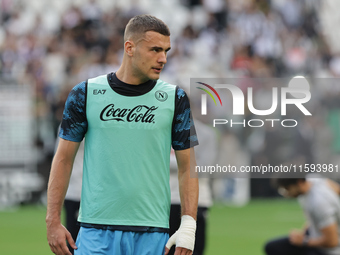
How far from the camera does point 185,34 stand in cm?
1859

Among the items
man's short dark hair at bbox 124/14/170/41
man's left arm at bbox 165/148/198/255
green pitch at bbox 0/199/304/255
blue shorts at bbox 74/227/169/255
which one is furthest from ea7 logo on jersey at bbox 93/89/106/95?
green pitch at bbox 0/199/304/255

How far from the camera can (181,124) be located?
13.6 ft

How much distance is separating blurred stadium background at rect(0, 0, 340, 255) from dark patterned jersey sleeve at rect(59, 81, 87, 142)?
795 centimetres

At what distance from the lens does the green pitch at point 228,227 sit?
1091 centimetres

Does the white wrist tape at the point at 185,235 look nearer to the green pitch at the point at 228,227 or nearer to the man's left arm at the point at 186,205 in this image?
the man's left arm at the point at 186,205

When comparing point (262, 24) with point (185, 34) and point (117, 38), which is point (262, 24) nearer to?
point (185, 34)

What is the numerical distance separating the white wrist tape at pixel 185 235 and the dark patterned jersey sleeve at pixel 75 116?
2.61 ft

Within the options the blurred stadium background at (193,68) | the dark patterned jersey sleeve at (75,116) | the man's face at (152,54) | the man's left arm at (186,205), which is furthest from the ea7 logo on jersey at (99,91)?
the blurred stadium background at (193,68)

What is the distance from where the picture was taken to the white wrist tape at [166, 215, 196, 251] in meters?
4.02

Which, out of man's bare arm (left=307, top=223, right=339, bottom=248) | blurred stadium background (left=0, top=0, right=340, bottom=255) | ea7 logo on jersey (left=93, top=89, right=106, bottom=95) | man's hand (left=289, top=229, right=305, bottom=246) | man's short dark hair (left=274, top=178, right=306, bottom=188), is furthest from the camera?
blurred stadium background (left=0, top=0, right=340, bottom=255)

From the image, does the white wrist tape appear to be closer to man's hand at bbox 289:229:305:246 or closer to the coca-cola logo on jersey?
the coca-cola logo on jersey

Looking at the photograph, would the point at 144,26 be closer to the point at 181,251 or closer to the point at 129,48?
the point at 129,48

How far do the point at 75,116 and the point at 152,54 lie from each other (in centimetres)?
57

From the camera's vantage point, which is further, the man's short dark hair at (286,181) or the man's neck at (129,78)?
the man's short dark hair at (286,181)
